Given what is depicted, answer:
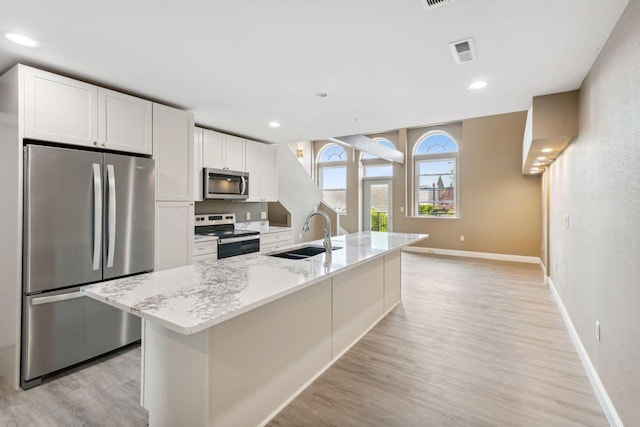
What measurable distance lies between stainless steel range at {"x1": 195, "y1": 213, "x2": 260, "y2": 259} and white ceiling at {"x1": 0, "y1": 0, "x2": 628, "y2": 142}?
1.68 meters

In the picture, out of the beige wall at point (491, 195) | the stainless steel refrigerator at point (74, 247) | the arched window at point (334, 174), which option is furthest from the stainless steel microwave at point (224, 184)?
the beige wall at point (491, 195)

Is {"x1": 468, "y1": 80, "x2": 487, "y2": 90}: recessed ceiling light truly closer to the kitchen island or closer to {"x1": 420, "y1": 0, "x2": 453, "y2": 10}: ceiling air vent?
{"x1": 420, "y1": 0, "x2": 453, "y2": 10}: ceiling air vent


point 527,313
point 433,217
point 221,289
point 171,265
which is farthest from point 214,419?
point 433,217

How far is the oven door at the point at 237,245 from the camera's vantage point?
402cm

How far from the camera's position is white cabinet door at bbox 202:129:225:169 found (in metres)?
4.16

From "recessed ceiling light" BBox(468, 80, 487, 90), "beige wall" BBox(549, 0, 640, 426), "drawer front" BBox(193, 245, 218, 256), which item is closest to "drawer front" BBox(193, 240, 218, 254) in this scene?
"drawer front" BBox(193, 245, 218, 256)

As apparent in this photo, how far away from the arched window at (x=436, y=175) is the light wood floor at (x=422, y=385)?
461 centimetres

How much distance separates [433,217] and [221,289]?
23.5 ft

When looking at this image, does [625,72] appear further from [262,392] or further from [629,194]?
[262,392]

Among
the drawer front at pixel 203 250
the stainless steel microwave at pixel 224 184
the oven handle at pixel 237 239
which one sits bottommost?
the drawer front at pixel 203 250

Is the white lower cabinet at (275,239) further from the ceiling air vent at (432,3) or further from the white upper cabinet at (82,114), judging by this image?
the ceiling air vent at (432,3)

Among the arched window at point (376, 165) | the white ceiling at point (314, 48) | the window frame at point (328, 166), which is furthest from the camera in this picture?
the window frame at point (328, 166)

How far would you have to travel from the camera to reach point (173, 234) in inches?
130

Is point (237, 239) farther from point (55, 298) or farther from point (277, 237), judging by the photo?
point (55, 298)
